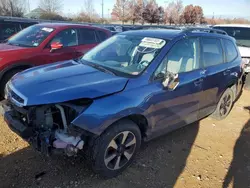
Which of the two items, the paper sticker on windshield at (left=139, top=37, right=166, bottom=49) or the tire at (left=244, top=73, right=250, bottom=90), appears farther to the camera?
the tire at (left=244, top=73, right=250, bottom=90)

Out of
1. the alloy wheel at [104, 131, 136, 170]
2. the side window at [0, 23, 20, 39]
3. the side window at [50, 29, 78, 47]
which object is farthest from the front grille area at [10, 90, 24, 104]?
the side window at [0, 23, 20, 39]

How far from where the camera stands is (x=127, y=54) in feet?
12.5

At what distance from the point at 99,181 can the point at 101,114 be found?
0.94 meters

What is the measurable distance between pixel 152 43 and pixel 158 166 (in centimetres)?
173

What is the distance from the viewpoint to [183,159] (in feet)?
12.6

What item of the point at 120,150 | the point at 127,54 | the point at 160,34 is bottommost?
the point at 120,150

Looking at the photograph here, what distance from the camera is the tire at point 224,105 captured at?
5.09 m

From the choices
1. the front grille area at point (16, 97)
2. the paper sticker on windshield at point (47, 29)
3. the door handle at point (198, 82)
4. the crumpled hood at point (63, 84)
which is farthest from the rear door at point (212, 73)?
the paper sticker on windshield at point (47, 29)

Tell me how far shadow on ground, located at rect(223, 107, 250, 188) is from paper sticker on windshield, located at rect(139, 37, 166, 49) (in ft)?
6.54

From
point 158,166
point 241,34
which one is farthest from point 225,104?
point 241,34

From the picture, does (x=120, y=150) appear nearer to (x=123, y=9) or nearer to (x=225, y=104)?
(x=225, y=104)

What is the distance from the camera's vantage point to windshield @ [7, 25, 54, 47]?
6113 mm

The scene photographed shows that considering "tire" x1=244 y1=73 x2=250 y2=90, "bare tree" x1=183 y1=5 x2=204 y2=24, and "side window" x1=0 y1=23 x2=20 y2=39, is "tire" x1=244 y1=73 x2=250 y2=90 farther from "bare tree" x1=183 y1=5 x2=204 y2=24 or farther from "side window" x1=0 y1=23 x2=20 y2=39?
"bare tree" x1=183 y1=5 x2=204 y2=24

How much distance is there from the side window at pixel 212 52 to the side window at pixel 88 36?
3.53 meters
